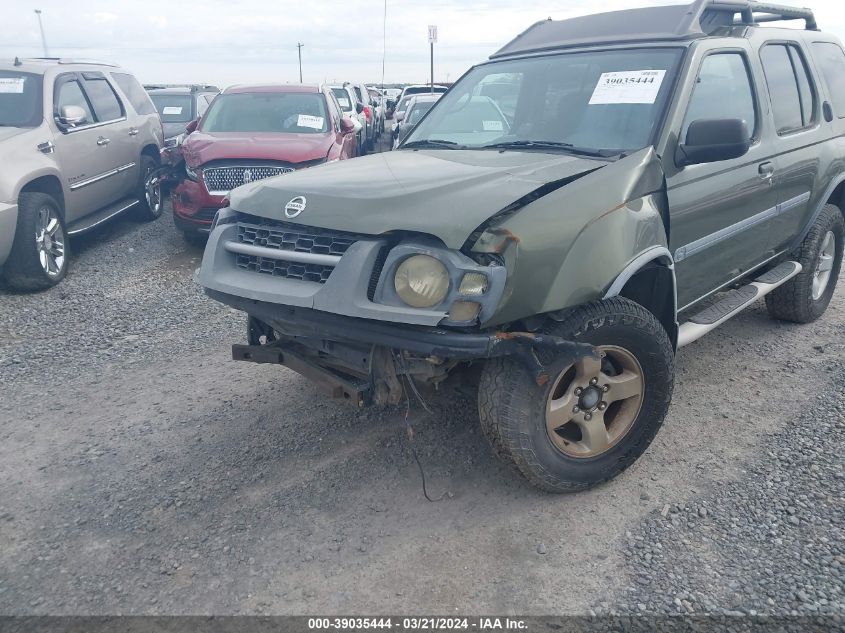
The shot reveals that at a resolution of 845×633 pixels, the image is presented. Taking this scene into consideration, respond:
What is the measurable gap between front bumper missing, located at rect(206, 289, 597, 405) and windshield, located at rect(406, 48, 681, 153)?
1.18 meters

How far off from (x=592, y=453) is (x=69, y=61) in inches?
290

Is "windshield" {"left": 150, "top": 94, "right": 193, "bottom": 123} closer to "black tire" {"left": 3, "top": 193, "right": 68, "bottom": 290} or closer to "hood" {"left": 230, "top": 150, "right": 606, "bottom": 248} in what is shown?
"black tire" {"left": 3, "top": 193, "right": 68, "bottom": 290}

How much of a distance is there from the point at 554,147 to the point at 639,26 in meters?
1.00

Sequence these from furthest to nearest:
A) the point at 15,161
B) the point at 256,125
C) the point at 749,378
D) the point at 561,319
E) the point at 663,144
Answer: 1. the point at 256,125
2. the point at 15,161
3. the point at 749,378
4. the point at 663,144
5. the point at 561,319

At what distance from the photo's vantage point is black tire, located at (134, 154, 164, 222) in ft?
29.4

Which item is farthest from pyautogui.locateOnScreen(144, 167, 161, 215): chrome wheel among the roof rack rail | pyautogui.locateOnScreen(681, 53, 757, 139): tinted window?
pyautogui.locateOnScreen(681, 53, 757, 139): tinted window

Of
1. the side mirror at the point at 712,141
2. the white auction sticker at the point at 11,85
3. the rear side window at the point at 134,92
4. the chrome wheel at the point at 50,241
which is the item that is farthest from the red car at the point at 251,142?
the side mirror at the point at 712,141

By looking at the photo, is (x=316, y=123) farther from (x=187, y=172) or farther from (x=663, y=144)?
(x=663, y=144)

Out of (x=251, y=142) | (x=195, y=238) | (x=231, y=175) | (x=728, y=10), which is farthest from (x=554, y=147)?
(x=195, y=238)

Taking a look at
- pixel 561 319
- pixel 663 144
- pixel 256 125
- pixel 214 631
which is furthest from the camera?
pixel 256 125

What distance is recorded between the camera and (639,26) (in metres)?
3.97

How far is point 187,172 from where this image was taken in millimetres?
7652

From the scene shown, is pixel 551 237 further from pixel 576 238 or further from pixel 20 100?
pixel 20 100

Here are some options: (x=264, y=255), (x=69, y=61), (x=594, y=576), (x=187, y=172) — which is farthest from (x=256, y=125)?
(x=594, y=576)
